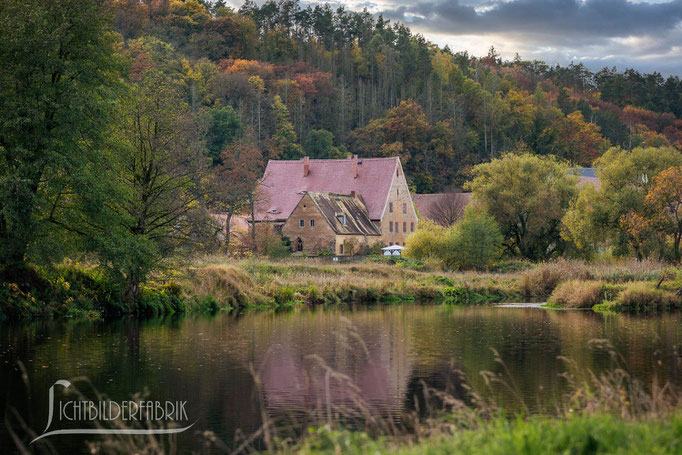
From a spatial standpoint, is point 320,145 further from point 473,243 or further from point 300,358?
point 300,358

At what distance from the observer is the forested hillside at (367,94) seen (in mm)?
94375

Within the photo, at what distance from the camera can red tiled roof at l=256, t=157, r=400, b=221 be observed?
240 feet

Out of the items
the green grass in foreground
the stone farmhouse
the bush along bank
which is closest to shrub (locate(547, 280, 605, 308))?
the bush along bank

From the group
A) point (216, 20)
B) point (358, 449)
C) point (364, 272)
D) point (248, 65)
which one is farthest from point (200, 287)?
point (216, 20)

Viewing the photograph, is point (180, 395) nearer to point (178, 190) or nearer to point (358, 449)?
point (358, 449)

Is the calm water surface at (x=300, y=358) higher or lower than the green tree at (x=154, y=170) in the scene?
lower

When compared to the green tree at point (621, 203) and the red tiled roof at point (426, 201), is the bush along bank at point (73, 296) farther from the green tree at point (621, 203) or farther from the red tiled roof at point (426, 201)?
the red tiled roof at point (426, 201)

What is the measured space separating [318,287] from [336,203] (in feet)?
89.4

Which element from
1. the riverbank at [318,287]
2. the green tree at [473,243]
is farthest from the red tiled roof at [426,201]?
the riverbank at [318,287]

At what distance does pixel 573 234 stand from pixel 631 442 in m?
44.8

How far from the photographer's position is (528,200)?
55.1 meters

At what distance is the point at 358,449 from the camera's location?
8.41 metres

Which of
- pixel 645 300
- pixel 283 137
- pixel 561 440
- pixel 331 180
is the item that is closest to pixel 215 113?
pixel 283 137

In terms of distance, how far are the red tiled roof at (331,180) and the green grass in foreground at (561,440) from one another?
6362cm
